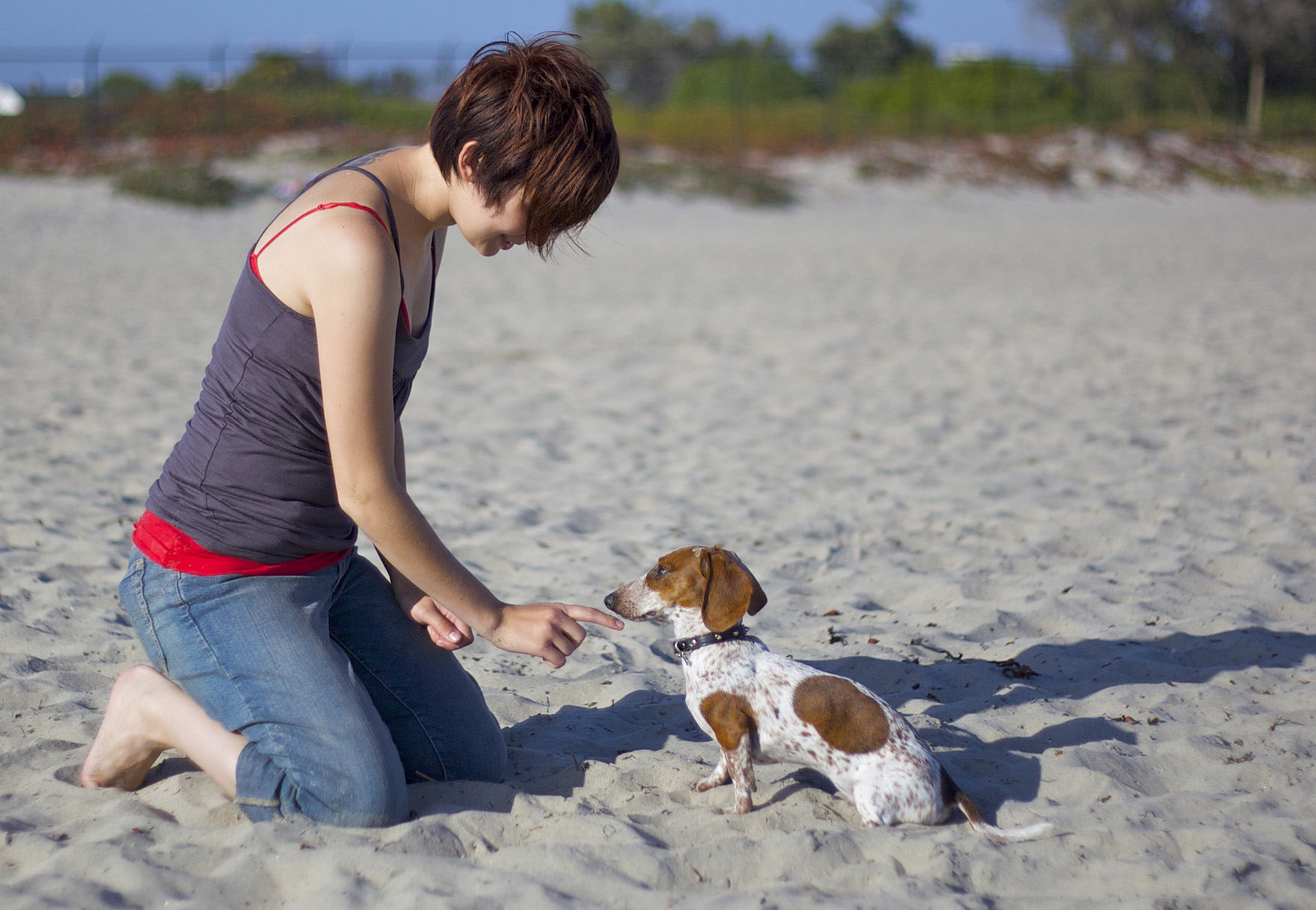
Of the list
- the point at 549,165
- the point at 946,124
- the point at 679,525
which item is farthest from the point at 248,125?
the point at 549,165

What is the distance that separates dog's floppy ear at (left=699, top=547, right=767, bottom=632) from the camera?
2.39 metres

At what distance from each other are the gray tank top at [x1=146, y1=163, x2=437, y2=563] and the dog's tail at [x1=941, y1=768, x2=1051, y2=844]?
5.23ft

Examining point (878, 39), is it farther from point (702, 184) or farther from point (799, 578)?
point (799, 578)

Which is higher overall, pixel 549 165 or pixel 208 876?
pixel 549 165

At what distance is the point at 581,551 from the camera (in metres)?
4.29

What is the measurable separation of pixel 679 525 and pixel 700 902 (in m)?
2.54

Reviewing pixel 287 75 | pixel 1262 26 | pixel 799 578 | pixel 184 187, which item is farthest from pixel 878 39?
pixel 799 578

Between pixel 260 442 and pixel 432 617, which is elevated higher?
pixel 260 442

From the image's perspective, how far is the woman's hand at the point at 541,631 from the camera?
2.34 metres

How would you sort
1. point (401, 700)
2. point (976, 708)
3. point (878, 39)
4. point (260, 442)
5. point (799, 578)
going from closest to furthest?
point (260, 442) < point (401, 700) < point (976, 708) < point (799, 578) < point (878, 39)

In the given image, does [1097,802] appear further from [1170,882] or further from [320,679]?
[320,679]

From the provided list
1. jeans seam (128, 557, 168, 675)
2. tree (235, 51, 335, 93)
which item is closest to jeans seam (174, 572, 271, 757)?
jeans seam (128, 557, 168, 675)

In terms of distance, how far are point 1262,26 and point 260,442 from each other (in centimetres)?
4269

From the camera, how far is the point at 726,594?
2.39 meters
